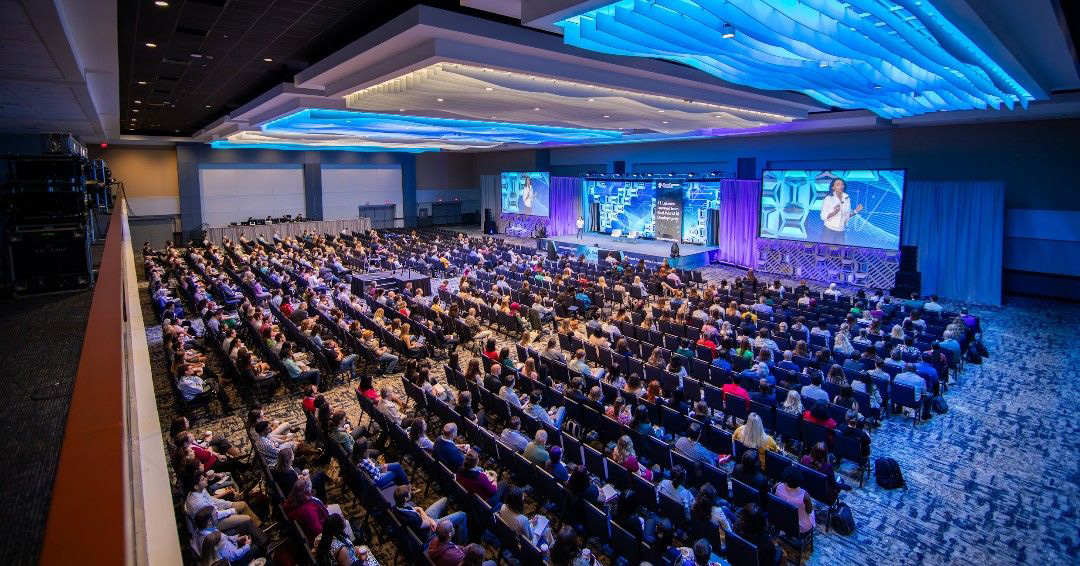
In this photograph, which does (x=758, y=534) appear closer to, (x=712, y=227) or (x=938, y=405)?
(x=938, y=405)

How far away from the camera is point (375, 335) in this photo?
12641 mm

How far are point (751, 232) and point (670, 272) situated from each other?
6.34 meters

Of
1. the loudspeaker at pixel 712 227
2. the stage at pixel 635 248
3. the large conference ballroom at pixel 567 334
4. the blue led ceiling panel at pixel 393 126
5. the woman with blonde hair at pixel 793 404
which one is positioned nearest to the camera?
the large conference ballroom at pixel 567 334

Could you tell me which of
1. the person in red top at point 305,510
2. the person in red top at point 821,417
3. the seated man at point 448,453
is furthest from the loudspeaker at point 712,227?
the person in red top at point 305,510

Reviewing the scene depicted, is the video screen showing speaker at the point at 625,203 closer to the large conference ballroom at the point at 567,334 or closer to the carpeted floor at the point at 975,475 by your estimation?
the large conference ballroom at the point at 567,334

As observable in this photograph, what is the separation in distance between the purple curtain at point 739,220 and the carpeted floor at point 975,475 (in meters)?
11.1

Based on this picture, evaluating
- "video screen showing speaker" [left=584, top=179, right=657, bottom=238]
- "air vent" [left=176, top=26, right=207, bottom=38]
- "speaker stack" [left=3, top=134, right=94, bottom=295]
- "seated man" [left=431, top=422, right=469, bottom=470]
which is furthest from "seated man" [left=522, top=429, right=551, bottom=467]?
"video screen showing speaker" [left=584, top=179, right=657, bottom=238]

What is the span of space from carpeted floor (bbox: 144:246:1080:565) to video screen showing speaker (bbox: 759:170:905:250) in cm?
707

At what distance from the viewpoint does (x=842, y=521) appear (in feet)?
20.1

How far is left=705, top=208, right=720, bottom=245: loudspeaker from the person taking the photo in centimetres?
2431

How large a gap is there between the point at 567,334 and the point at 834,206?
12.4 metres

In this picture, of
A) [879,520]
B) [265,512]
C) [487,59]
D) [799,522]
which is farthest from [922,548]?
[487,59]

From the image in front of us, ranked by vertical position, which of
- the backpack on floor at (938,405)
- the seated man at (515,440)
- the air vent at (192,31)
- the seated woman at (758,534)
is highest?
the air vent at (192,31)

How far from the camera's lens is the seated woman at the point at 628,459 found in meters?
6.44
